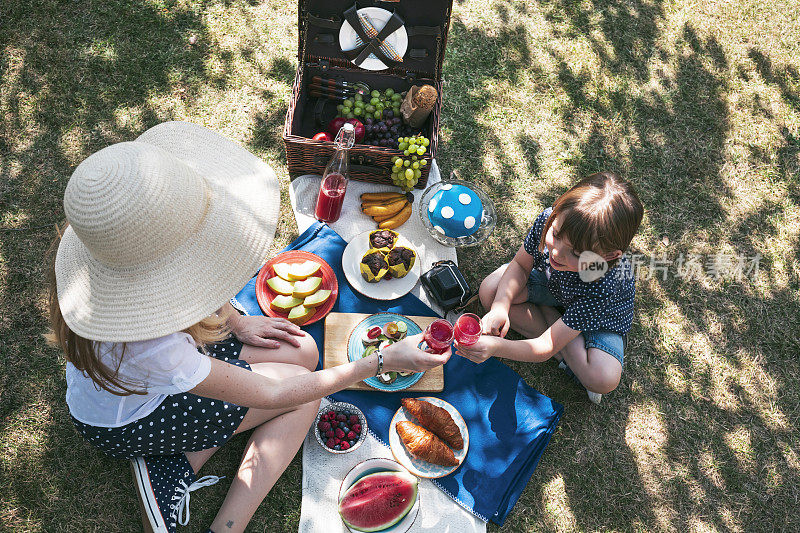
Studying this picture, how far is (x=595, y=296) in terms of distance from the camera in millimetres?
2990

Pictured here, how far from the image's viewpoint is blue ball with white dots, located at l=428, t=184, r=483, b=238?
3570 mm

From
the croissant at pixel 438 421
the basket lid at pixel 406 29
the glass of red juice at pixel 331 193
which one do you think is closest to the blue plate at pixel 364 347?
the croissant at pixel 438 421

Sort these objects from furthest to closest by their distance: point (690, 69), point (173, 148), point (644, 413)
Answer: point (690, 69)
point (644, 413)
point (173, 148)

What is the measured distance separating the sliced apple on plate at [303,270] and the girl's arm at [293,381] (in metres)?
0.95

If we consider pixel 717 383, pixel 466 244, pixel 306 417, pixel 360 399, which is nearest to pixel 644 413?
pixel 717 383

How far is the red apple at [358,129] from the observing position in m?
3.68

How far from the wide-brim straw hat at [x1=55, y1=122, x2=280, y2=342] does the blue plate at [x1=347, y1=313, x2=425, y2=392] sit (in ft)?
4.14

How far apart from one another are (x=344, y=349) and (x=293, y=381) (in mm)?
846

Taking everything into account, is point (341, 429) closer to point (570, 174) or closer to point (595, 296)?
point (595, 296)

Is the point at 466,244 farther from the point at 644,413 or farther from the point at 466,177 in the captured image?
the point at 644,413

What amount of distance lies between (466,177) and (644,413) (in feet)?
6.52

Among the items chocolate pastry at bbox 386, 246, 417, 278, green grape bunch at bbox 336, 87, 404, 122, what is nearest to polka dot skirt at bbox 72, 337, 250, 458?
chocolate pastry at bbox 386, 246, 417, 278

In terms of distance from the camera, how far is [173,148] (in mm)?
2311

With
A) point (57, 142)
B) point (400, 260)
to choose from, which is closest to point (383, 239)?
point (400, 260)
